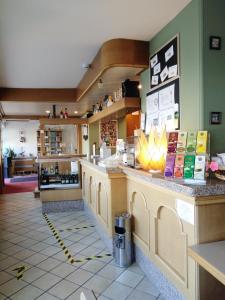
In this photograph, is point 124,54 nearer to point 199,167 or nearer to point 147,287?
point 199,167

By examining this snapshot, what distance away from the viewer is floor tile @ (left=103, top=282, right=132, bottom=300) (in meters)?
2.21

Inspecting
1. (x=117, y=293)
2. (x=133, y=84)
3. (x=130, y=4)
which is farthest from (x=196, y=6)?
(x=117, y=293)

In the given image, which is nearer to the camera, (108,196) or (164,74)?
(164,74)

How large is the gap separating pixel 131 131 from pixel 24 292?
369cm

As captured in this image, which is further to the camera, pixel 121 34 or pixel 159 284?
pixel 121 34

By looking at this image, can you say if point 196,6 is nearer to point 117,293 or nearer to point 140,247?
point 140,247

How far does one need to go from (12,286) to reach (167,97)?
247cm

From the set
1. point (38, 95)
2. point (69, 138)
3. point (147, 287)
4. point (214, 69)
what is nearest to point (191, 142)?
point (214, 69)

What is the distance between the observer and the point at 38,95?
548 cm

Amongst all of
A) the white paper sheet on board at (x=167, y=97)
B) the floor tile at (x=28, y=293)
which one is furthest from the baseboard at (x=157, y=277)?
the white paper sheet on board at (x=167, y=97)

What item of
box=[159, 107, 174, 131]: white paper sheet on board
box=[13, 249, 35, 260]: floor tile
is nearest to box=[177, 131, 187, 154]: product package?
box=[159, 107, 174, 131]: white paper sheet on board

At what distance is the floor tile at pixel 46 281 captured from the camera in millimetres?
2391

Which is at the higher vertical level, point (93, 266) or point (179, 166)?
point (179, 166)

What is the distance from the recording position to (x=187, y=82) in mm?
2332
